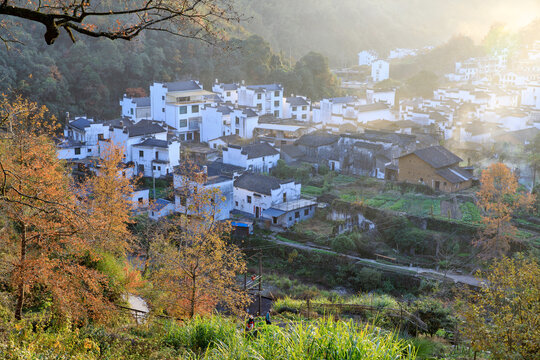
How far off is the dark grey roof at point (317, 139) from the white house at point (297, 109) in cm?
577

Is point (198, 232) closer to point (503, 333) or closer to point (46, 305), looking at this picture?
point (46, 305)

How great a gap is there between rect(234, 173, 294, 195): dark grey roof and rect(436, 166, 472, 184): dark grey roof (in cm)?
637

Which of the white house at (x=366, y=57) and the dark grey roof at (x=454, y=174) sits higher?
the white house at (x=366, y=57)

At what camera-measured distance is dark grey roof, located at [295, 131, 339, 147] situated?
25438 mm

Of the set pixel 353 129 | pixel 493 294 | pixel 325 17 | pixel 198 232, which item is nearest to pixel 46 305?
pixel 198 232

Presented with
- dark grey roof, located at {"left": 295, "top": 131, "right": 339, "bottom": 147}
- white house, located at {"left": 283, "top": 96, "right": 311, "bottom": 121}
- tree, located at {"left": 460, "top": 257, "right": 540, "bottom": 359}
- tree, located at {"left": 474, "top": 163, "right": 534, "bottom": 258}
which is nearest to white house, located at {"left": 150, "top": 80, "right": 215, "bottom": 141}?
white house, located at {"left": 283, "top": 96, "right": 311, "bottom": 121}

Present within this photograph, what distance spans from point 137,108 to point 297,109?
381 inches

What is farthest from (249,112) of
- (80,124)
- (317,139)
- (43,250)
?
(43,250)

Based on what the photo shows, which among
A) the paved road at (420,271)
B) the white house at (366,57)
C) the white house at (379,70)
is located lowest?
the paved road at (420,271)

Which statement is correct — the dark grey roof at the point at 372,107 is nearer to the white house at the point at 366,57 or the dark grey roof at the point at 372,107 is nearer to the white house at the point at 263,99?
the white house at the point at 263,99

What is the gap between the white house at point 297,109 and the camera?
32.3 meters

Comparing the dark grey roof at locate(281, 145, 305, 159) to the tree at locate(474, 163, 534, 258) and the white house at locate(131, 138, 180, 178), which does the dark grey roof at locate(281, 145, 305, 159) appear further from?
the tree at locate(474, 163, 534, 258)

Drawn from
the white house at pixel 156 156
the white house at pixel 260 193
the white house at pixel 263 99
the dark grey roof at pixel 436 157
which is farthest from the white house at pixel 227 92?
the dark grey roof at pixel 436 157

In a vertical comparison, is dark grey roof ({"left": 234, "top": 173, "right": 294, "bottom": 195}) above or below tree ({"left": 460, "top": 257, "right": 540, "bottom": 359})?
below
